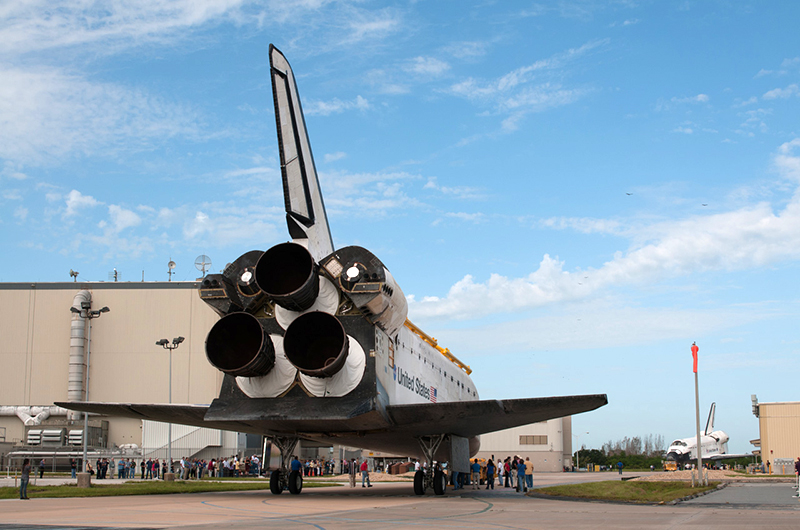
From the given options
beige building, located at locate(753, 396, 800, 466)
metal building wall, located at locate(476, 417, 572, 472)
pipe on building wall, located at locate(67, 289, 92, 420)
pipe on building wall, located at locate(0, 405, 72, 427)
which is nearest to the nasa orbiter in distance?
pipe on building wall, located at locate(67, 289, 92, 420)

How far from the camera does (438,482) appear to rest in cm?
1552

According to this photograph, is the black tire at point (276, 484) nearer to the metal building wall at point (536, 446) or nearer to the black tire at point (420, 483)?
the black tire at point (420, 483)

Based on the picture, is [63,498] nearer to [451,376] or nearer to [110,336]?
[451,376]

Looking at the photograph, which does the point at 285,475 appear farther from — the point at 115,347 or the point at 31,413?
the point at 31,413

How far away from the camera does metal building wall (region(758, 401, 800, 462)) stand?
42.3 metres

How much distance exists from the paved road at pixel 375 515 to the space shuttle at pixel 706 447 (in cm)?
3755

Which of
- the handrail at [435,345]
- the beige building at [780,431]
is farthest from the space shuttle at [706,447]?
the handrail at [435,345]

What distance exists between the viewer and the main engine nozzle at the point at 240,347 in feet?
42.8

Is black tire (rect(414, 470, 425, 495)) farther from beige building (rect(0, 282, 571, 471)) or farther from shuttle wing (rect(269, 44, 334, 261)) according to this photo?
beige building (rect(0, 282, 571, 471))

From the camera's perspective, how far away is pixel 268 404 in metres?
13.8

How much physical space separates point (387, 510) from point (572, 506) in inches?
135

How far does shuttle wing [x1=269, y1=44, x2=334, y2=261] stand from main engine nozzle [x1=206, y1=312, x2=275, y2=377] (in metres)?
2.35

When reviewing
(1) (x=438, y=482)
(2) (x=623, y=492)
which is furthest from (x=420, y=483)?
(2) (x=623, y=492)

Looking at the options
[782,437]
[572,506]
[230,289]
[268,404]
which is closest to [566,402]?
[572,506]
